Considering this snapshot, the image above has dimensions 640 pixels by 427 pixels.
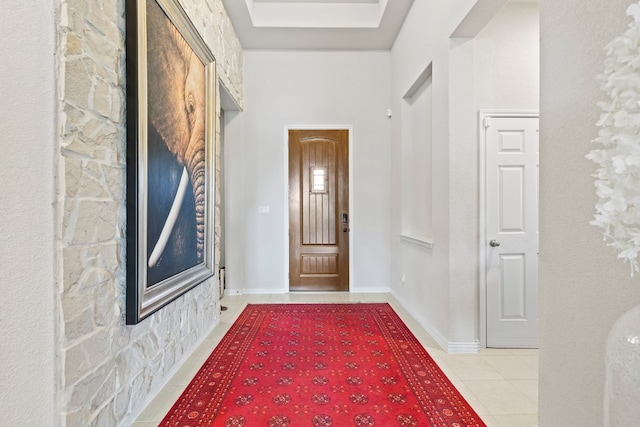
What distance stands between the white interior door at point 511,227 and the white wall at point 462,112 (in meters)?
0.15

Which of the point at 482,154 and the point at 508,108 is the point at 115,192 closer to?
the point at 482,154

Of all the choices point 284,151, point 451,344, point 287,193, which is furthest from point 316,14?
point 451,344

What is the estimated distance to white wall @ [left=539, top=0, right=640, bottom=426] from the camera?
111cm

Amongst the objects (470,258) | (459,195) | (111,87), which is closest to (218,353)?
(111,87)

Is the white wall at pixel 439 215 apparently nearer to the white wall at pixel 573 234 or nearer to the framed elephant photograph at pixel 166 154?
the white wall at pixel 573 234

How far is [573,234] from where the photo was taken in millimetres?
1250

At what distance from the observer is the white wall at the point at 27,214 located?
1079 millimetres

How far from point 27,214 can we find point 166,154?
35.5 inches

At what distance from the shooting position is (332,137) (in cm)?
439

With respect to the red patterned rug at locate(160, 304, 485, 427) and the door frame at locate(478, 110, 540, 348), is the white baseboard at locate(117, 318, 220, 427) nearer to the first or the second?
the red patterned rug at locate(160, 304, 485, 427)

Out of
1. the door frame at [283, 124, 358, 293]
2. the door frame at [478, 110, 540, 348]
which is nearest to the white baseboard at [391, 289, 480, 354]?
the door frame at [478, 110, 540, 348]

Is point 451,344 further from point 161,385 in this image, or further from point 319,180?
point 319,180

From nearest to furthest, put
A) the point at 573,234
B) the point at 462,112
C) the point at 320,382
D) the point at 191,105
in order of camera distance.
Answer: the point at 573,234 < the point at 320,382 < the point at 191,105 < the point at 462,112

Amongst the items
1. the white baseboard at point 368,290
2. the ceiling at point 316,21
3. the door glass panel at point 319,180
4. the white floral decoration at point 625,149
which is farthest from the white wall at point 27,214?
the white baseboard at point 368,290
